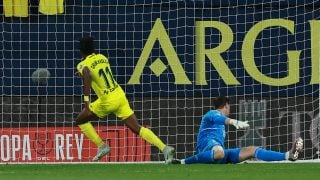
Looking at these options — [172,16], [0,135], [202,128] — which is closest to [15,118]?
[0,135]

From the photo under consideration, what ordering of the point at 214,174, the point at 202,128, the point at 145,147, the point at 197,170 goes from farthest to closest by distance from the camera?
the point at 145,147 < the point at 202,128 < the point at 197,170 < the point at 214,174

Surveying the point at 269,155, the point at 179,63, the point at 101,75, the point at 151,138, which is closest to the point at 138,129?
the point at 151,138

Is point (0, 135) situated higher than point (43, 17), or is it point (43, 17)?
point (43, 17)

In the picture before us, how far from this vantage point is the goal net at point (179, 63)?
54.5 ft

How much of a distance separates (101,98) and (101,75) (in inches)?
12.7

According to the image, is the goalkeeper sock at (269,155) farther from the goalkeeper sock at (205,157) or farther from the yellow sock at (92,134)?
the yellow sock at (92,134)

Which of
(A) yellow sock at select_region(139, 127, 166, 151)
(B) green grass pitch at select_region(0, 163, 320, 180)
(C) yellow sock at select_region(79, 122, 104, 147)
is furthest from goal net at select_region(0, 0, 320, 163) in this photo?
(B) green grass pitch at select_region(0, 163, 320, 180)

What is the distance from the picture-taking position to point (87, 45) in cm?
1354

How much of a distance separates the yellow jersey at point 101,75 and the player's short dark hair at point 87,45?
0.09 metres

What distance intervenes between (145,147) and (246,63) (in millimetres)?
2197

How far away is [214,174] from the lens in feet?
35.2

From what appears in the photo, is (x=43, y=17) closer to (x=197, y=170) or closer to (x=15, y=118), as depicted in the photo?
(x=15, y=118)

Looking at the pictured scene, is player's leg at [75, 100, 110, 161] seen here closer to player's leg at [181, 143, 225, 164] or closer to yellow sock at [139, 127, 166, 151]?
yellow sock at [139, 127, 166, 151]

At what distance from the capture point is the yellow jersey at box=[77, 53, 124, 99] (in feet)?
44.8
